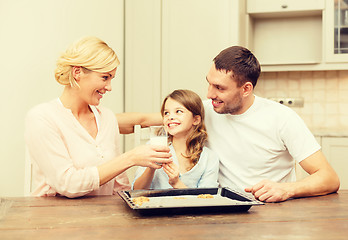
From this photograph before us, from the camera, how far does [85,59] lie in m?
1.87

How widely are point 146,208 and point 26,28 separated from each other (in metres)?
2.07

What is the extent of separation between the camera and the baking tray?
1.38m

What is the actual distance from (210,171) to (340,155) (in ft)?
6.57

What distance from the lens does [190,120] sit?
2102mm

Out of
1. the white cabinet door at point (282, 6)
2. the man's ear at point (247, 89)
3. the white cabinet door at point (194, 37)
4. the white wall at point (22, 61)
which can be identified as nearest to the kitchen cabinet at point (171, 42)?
the white cabinet door at point (194, 37)

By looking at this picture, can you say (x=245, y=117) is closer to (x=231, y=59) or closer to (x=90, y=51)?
(x=231, y=59)

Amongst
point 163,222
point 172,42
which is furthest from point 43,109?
point 172,42

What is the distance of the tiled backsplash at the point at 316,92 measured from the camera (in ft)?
13.7

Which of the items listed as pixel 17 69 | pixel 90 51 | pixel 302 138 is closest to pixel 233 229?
pixel 302 138

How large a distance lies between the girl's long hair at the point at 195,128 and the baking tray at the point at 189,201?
0.43m

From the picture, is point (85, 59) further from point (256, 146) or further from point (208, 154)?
point (256, 146)

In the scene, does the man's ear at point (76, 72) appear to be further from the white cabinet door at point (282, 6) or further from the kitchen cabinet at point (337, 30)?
the kitchen cabinet at point (337, 30)

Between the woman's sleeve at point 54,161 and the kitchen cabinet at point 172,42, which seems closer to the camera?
the woman's sleeve at point 54,161

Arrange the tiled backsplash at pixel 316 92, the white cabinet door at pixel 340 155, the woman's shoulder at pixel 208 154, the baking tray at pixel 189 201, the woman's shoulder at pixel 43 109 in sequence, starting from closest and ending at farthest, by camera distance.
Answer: the baking tray at pixel 189 201 < the woman's shoulder at pixel 43 109 < the woman's shoulder at pixel 208 154 < the white cabinet door at pixel 340 155 < the tiled backsplash at pixel 316 92
